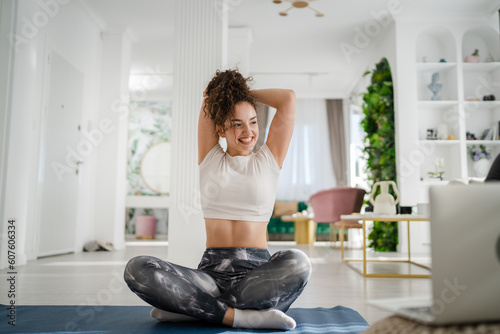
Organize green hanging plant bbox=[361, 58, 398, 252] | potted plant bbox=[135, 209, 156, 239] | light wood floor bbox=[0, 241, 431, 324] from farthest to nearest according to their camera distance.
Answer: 1. potted plant bbox=[135, 209, 156, 239]
2. green hanging plant bbox=[361, 58, 398, 252]
3. light wood floor bbox=[0, 241, 431, 324]

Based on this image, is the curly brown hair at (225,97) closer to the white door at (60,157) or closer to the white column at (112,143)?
the white door at (60,157)

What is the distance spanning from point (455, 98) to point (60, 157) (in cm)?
503

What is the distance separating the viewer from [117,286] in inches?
107

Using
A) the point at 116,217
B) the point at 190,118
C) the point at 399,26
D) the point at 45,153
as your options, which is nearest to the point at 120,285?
the point at 190,118

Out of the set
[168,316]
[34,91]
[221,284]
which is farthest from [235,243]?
[34,91]

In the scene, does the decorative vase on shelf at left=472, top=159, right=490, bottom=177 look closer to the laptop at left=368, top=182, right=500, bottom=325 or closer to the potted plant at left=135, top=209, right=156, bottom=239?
the laptop at left=368, top=182, right=500, bottom=325

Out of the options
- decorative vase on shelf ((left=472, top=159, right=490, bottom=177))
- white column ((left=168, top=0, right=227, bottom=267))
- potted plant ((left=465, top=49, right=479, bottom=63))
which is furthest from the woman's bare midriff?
potted plant ((left=465, top=49, right=479, bottom=63))

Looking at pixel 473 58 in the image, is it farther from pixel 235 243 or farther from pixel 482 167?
pixel 235 243

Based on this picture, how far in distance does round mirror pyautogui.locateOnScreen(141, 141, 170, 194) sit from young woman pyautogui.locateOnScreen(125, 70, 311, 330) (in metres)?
7.73

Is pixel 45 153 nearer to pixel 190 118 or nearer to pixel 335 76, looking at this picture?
pixel 190 118

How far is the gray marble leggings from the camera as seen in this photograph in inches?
59.0

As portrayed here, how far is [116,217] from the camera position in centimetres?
591

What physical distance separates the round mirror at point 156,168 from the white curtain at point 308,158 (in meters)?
2.50

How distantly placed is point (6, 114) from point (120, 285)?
6.52 ft
